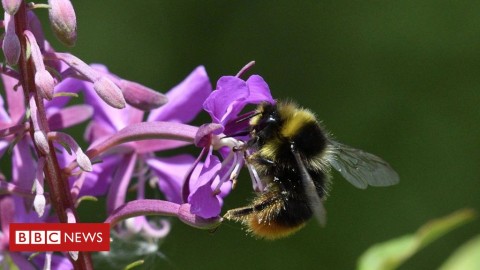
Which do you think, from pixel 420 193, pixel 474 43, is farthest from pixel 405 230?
pixel 474 43

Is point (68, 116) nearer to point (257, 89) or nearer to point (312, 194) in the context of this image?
point (257, 89)

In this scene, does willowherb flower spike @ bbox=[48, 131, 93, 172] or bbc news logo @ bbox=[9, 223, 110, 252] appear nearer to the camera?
willowherb flower spike @ bbox=[48, 131, 93, 172]

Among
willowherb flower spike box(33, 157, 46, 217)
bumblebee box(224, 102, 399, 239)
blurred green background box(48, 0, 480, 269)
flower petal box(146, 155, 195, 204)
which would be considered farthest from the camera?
blurred green background box(48, 0, 480, 269)

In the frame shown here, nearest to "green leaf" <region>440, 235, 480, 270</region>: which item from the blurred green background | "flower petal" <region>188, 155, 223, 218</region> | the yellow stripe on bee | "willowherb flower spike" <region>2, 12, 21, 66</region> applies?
"flower petal" <region>188, 155, 223, 218</region>

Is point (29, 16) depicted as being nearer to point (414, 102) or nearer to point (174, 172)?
point (174, 172)

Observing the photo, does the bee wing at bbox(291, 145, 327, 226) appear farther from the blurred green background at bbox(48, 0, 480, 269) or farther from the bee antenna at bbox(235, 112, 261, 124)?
the blurred green background at bbox(48, 0, 480, 269)

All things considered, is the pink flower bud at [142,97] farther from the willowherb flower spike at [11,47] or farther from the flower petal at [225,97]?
the willowherb flower spike at [11,47]
